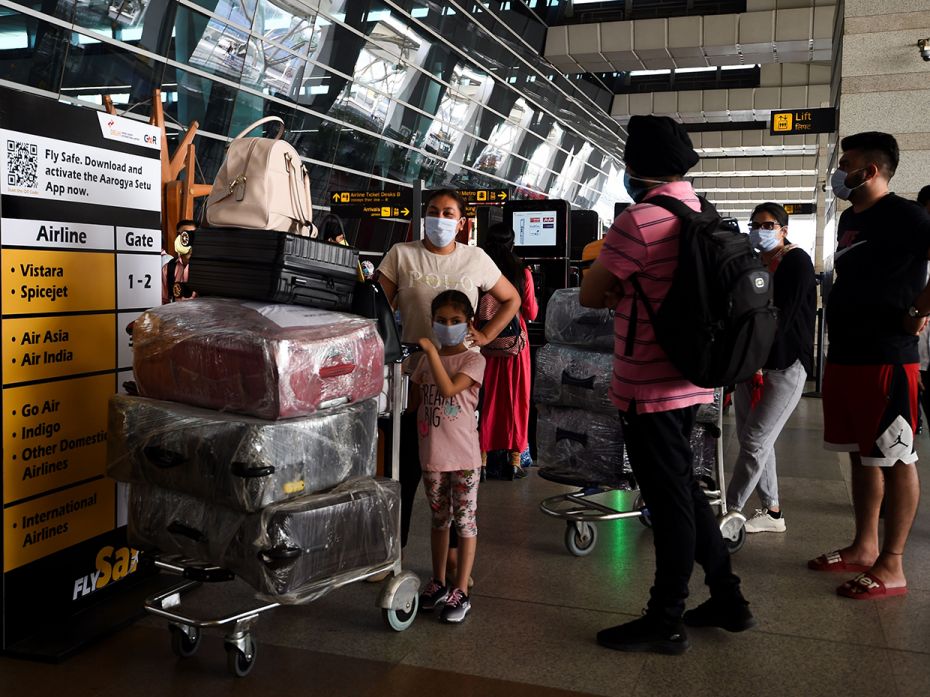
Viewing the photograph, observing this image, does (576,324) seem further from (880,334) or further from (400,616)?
(400,616)

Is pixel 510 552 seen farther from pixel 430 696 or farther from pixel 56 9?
pixel 56 9

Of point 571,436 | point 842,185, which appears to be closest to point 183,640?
point 571,436

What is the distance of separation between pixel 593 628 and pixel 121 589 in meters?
1.90

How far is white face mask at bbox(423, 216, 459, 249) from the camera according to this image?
3861 mm

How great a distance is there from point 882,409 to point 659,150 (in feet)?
5.16

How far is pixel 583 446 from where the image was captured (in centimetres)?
441

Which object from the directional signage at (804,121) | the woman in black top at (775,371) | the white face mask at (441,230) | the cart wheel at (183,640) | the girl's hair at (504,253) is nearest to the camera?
the cart wheel at (183,640)

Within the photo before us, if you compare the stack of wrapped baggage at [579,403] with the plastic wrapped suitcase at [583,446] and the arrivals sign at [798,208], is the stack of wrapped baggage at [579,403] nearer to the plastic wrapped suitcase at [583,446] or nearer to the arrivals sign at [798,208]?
the plastic wrapped suitcase at [583,446]

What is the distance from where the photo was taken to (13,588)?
3250mm

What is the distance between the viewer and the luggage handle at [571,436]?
4402mm

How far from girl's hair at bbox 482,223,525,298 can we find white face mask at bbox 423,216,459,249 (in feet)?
6.56

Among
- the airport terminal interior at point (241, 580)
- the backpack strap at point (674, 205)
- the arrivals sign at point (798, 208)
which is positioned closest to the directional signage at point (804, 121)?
the airport terminal interior at point (241, 580)

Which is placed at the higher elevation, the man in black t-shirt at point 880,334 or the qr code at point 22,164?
the qr code at point 22,164

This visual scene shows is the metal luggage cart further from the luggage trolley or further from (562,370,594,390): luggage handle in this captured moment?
the luggage trolley
